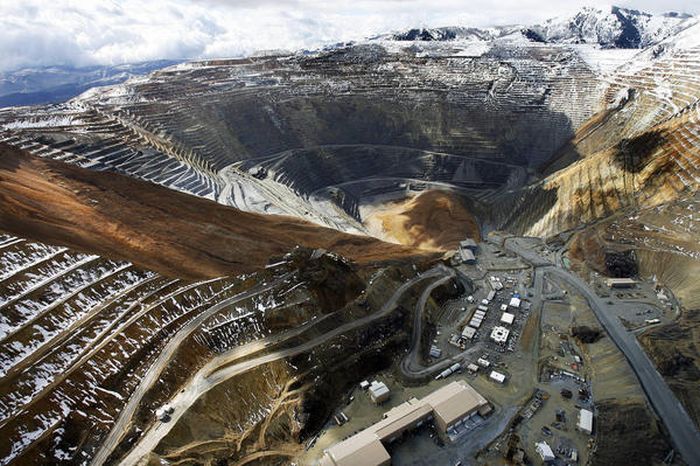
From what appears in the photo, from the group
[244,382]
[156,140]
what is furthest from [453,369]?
[156,140]

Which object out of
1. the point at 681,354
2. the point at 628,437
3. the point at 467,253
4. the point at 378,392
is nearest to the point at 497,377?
the point at 628,437

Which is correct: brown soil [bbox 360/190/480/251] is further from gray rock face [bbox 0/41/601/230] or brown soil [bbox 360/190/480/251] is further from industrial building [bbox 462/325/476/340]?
industrial building [bbox 462/325/476/340]

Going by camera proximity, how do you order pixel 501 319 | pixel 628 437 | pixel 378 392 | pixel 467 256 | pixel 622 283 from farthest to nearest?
pixel 467 256 < pixel 622 283 < pixel 501 319 < pixel 378 392 < pixel 628 437

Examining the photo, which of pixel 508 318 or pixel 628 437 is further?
pixel 508 318

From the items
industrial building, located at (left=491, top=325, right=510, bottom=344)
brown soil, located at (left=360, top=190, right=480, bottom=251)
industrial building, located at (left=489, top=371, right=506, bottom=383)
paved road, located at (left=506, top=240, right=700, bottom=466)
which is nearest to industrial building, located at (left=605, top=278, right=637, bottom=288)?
paved road, located at (left=506, top=240, right=700, bottom=466)

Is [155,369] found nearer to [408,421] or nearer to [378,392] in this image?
A: [378,392]

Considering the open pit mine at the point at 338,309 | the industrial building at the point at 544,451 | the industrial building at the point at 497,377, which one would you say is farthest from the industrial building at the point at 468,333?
the industrial building at the point at 544,451

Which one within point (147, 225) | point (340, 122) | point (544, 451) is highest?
point (340, 122)

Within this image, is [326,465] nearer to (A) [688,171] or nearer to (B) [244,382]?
(B) [244,382]
